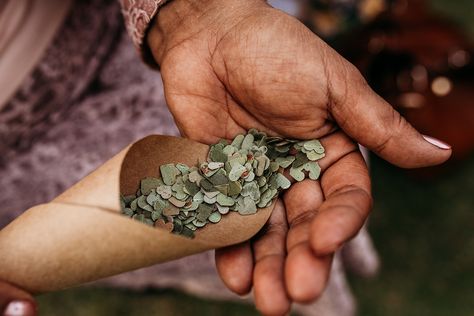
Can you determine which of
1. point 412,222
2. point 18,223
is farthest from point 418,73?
point 18,223

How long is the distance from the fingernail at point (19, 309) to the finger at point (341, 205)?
462 millimetres

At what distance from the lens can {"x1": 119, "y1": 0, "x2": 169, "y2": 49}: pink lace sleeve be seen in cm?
129

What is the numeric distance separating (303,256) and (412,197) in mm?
1353

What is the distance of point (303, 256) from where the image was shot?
90cm

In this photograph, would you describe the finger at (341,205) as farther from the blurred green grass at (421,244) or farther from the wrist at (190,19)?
the blurred green grass at (421,244)

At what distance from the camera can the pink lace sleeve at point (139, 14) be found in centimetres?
129

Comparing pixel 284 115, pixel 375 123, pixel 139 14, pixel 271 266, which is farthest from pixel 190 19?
pixel 271 266

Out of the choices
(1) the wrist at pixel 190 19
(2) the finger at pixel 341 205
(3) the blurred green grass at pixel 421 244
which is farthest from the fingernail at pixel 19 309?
(3) the blurred green grass at pixel 421 244

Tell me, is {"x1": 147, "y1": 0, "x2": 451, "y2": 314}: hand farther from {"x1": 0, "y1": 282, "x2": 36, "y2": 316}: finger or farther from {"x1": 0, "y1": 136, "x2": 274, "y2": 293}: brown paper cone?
{"x1": 0, "y1": 282, "x2": 36, "y2": 316}: finger

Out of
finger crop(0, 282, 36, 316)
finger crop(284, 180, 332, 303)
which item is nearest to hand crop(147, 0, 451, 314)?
finger crop(284, 180, 332, 303)

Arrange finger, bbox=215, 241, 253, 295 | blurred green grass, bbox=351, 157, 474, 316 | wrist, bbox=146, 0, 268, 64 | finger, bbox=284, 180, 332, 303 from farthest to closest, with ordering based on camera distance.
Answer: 1. blurred green grass, bbox=351, 157, 474, 316
2. wrist, bbox=146, 0, 268, 64
3. finger, bbox=215, 241, 253, 295
4. finger, bbox=284, 180, 332, 303

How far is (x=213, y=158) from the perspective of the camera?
1.17 metres

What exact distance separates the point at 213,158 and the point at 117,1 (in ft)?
1.90

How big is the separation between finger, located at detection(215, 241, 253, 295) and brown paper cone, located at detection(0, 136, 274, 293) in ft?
0.06
